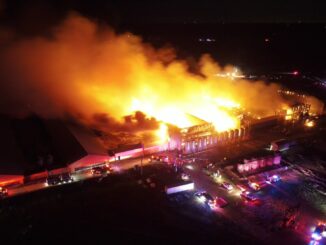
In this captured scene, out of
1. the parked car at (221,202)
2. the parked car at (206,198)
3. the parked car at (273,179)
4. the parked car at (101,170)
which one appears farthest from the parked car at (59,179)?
the parked car at (273,179)

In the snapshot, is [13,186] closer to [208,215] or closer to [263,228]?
[208,215]

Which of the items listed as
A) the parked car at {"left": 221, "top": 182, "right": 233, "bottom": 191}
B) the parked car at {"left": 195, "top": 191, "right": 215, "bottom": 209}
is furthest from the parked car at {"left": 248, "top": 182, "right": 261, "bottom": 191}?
the parked car at {"left": 195, "top": 191, "right": 215, "bottom": 209}

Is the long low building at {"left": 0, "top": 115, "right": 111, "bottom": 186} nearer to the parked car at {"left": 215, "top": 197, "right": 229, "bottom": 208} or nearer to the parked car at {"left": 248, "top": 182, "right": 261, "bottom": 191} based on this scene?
the parked car at {"left": 215, "top": 197, "right": 229, "bottom": 208}

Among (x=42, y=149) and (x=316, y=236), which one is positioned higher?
(x=42, y=149)

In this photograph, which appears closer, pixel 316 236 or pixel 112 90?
pixel 316 236

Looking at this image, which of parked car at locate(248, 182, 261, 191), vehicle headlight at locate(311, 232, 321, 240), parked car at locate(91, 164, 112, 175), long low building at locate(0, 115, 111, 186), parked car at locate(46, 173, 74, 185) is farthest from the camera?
parked car at locate(91, 164, 112, 175)

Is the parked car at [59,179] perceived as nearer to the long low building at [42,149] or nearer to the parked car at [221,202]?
the long low building at [42,149]

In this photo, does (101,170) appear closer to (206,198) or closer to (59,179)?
(59,179)

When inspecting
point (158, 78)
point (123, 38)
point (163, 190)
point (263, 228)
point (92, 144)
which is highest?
point (123, 38)

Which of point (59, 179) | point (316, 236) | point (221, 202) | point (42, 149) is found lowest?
point (316, 236)

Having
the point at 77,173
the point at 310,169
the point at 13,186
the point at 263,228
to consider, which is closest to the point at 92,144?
the point at 77,173

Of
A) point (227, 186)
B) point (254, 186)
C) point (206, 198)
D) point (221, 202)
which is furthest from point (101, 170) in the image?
point (254, 186)
